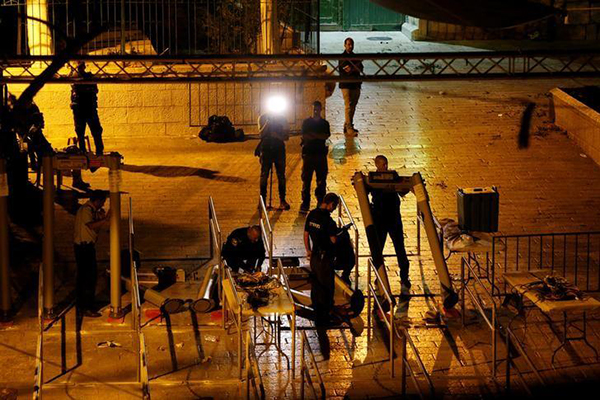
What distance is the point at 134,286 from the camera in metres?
14.1

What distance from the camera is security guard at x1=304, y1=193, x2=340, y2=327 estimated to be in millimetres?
14578

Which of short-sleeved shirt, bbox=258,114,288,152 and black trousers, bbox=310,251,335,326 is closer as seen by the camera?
black trousers, bbox=310,251,335,326

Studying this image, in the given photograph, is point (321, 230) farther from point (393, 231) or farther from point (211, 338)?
point (211, 338)

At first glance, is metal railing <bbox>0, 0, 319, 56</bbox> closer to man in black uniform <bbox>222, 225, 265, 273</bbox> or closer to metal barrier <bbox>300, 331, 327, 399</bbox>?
man in black uniform <bbox>222, 225, 265, 273</bbox>

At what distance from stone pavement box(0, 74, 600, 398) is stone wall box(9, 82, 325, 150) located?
43 centimetres

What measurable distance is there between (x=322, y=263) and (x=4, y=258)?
4.22m

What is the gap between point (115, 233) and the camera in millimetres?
14664

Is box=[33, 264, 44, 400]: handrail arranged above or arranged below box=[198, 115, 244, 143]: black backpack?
below

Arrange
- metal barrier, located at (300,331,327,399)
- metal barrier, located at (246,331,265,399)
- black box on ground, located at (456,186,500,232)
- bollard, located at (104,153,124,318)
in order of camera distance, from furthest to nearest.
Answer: black box on ground, located at (456,186,500,232) → bollard, located at (104,153,124,318) → metal barrier, located at (246,331,265,399) → metal barrier, located at (300,331,327,399)

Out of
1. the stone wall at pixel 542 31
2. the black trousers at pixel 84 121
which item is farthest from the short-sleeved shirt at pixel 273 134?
the stone wall at pixel 542 31

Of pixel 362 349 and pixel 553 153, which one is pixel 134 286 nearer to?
pixel 362 349

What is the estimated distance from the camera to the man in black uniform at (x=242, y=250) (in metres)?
15.2

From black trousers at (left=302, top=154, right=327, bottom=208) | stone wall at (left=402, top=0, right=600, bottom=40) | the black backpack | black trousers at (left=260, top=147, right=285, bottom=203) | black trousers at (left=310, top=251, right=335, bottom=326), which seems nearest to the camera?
black trousers at (left=310, top=251, right=335, bottom=326)

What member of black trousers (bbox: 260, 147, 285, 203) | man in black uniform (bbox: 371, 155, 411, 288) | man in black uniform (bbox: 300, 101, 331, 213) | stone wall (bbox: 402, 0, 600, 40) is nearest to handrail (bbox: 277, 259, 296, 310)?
man in black uniform (bbox: 371, 155, 411, 288)
